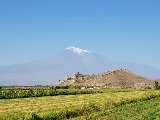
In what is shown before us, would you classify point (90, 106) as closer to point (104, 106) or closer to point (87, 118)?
point (104, 106)

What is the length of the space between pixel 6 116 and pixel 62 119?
800cm

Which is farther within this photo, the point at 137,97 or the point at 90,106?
the point at 137,97

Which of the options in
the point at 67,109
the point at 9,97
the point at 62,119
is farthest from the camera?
the point at 9,97

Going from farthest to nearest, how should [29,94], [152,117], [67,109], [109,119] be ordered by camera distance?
[29,94] < [67,109] < [109,119] < [152,117]

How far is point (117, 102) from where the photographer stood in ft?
256

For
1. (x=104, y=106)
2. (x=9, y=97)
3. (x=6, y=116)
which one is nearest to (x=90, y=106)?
(x=104, y=106)

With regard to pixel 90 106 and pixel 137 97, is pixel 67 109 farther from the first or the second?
pixel 137 97

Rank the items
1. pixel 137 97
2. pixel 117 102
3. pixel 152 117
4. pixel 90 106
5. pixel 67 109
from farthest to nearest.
→ pixel 137 97
pixel 117 102
pixel 90 106
pixel 67 109
pixel 152 117

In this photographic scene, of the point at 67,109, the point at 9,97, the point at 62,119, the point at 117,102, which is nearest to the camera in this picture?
the point at 62,119

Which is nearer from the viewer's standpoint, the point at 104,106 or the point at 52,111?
the point at 52,111

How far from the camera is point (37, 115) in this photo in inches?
2056

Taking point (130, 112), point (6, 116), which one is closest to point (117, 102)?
point (130, 112)

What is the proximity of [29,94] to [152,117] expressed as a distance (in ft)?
189

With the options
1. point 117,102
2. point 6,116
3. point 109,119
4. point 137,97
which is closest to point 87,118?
point 109,119
